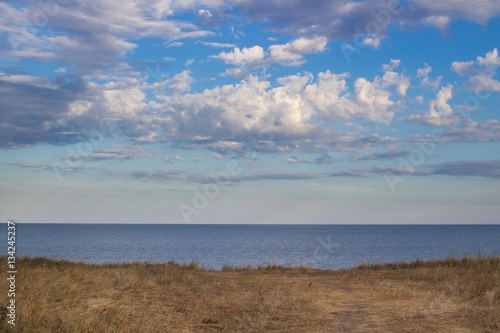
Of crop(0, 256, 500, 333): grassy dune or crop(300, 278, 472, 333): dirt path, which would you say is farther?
crop(300, 278, 472, 333): dirt path

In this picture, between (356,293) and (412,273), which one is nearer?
(356,293)

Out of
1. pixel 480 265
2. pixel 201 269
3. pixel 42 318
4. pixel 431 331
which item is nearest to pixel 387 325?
pixel 431 331

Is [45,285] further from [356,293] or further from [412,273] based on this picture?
[412,273]

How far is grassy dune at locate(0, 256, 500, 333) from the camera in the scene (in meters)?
9.77

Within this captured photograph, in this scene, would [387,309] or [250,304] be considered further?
[250,304]

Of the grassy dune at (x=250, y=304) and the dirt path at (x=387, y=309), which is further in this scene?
the dirt path at (x=387, y=309)

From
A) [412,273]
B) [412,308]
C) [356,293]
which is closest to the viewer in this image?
[412,308]

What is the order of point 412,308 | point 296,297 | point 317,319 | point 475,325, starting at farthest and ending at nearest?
point 296,297 → point 412,308 → point 317,319 → point 475,325

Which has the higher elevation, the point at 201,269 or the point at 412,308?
the point at 412,308

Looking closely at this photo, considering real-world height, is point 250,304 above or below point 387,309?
below

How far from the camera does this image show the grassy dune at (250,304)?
9773 millimetres

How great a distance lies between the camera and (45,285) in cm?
1300

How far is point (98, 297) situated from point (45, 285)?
2.00m

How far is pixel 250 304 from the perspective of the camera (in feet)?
41.2
